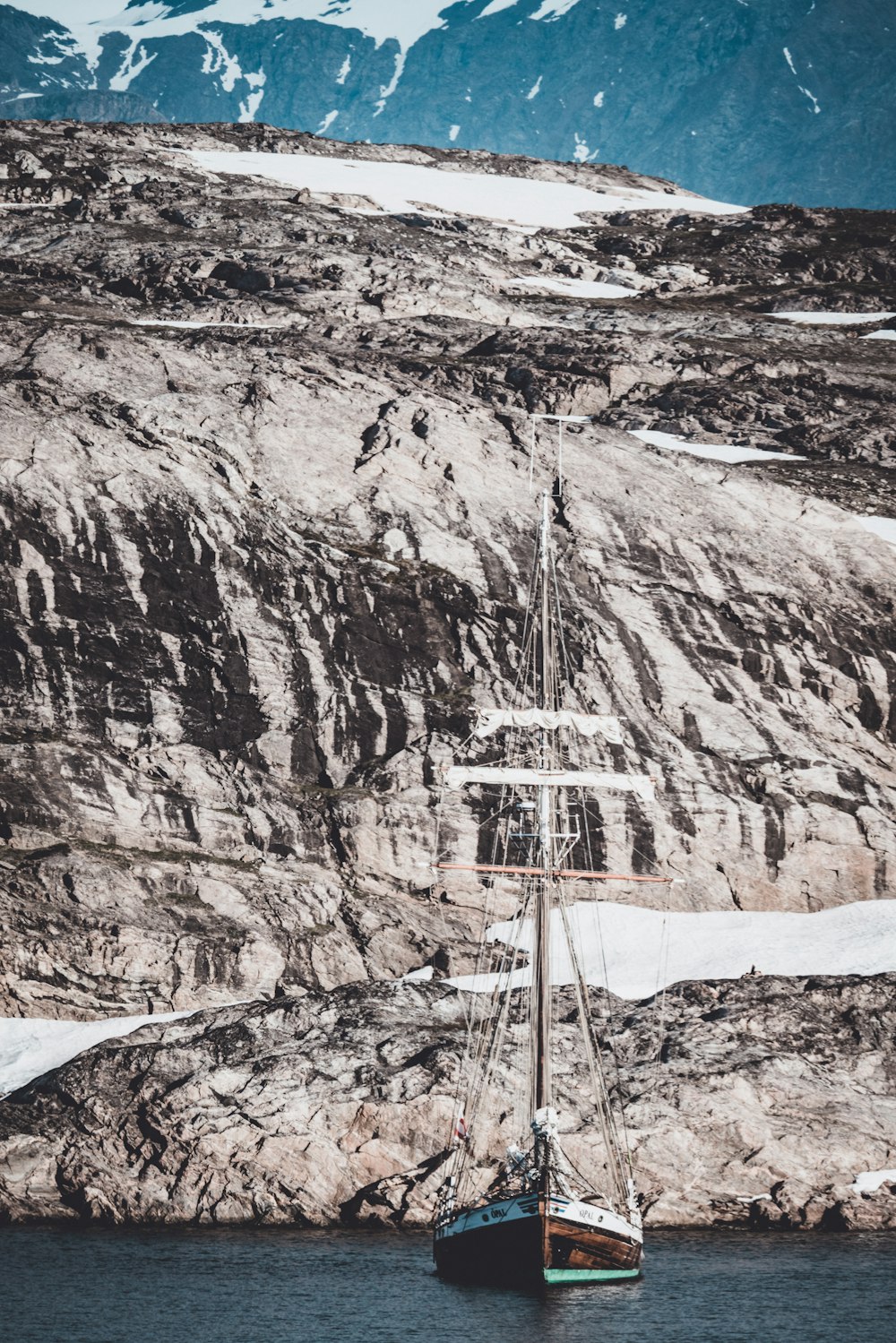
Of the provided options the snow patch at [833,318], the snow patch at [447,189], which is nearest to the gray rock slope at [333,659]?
the snow patch at [833,318]

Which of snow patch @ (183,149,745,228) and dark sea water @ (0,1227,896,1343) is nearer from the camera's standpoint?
dark sea water @ (0,1227,896,1343)

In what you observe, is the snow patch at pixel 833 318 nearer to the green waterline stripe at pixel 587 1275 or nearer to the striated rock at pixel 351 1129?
the striated rock at pixel 351 1129

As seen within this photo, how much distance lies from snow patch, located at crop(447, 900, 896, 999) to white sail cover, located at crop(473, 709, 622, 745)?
6.40 meters

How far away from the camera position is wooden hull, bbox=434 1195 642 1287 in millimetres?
41438

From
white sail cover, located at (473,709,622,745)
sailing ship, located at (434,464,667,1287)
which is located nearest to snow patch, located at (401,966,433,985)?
sailing ship, located at (434,464,667,1287)

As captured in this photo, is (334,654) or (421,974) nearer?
(421,974)

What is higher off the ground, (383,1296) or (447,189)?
(447,189)

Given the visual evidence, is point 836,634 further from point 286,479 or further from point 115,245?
point 115,245

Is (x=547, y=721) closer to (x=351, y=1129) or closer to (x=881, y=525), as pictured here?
(x=351, y=1129)

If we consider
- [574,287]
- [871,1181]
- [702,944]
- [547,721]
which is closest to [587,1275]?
[871,1181]

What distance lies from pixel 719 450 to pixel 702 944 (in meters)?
39.9

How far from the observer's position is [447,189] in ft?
536

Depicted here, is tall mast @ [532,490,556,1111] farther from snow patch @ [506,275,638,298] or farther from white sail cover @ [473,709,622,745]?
snow patch @ [506,275,638,298]

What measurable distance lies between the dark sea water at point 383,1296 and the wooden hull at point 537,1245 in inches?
24.5
